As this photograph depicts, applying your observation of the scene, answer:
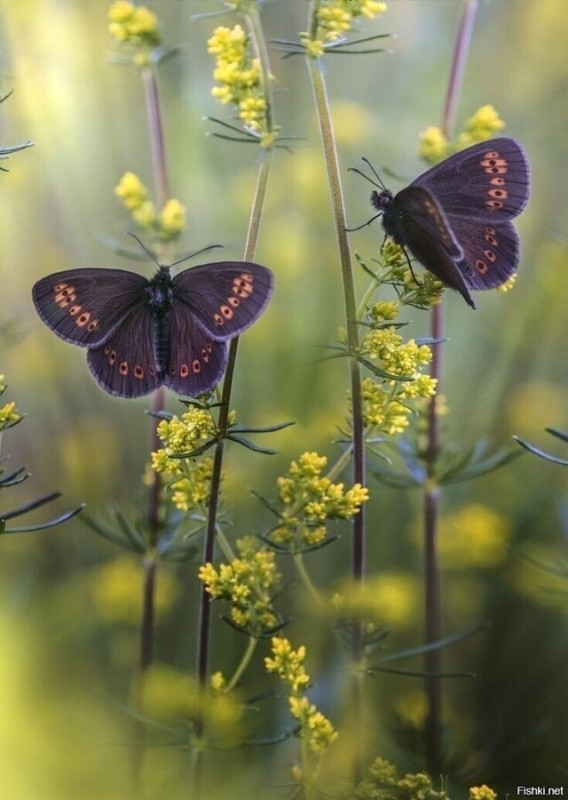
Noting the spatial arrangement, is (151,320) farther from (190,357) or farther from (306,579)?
(306,579)

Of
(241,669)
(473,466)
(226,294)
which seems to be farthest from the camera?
(473,466)

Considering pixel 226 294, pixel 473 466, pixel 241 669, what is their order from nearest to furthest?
pixel 226 294
pixel 241 669
pixel 473 466

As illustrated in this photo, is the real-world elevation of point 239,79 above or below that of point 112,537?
above

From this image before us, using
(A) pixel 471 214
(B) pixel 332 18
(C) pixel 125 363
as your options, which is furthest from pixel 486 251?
(C) pixel 125 363

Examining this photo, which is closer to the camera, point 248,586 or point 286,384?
point 248,586

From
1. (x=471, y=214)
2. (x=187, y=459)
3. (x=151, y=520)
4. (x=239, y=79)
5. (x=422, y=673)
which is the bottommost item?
(x=422, y=673)

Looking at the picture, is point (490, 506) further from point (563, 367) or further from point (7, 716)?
point (7, 716)
